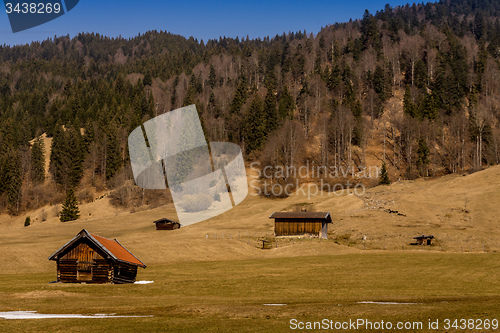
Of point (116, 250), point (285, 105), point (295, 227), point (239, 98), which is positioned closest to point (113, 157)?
point (239, 98)

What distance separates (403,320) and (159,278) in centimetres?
2729

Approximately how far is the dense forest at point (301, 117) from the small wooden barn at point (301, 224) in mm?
41775

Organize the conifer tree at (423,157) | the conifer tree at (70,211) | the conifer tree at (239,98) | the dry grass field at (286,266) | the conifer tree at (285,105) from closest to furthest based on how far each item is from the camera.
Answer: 1. the dry grass field at (286,266)
2. the conifer tree at (70,211)
3. the conifer tree at (423,157)
4. the conifer tree at (285,105)
5. the conifer tree at (239,98)

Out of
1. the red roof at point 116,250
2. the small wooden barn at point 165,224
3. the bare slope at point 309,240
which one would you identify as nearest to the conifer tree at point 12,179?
the bare slope at point 309,240

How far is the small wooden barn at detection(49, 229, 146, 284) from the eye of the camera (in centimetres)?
4056

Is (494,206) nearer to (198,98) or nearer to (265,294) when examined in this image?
(265,294)

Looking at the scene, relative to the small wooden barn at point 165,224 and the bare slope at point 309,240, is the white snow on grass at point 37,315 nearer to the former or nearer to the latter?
the bare slope at point 309,240

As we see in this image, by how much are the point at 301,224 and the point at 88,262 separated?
41801mm

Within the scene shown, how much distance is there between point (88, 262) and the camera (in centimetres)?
4119

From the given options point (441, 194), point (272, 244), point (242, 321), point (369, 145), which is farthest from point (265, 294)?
point (369, 145)

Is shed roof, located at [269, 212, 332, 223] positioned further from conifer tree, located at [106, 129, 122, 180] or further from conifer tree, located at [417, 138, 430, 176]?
conifer tree, located at [106, 129, 122, 180]

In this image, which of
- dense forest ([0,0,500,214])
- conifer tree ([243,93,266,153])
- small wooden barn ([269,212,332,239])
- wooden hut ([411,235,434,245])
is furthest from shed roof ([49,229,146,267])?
conifer tree ([243,93,266,153])

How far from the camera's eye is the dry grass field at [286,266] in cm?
2314

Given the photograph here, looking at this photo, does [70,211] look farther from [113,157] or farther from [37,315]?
[37,315]
